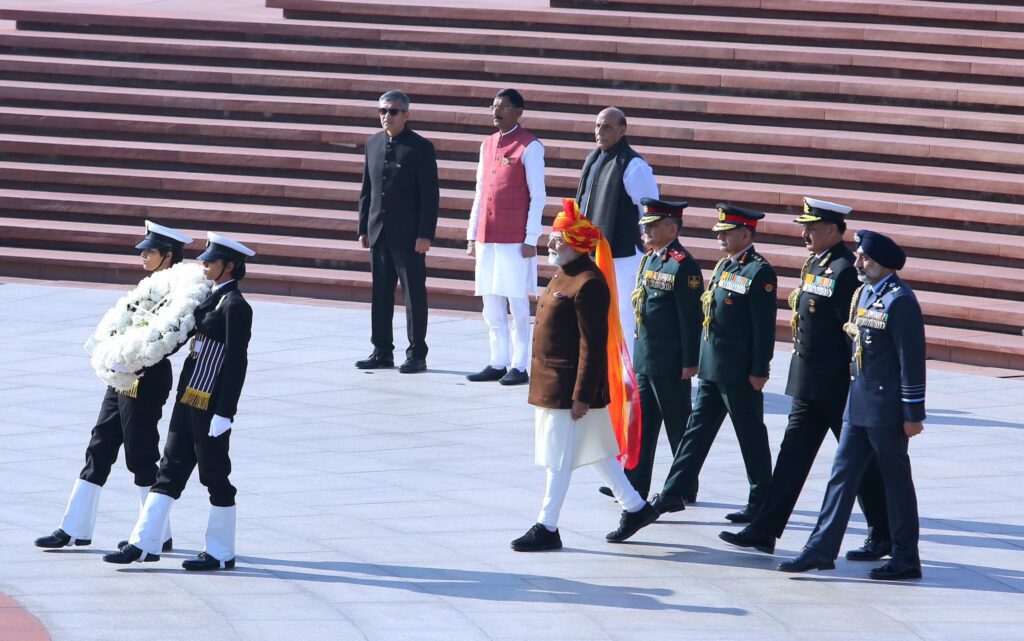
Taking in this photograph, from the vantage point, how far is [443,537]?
8.28 metres

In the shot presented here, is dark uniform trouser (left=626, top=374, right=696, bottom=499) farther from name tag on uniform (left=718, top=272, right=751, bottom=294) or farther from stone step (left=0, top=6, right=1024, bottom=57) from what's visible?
stone step (left=0, top=6, right=1024, bottom=57)

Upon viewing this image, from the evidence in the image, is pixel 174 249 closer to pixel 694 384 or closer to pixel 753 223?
pixel 753 223

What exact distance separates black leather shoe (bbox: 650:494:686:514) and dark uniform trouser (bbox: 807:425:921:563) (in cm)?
106

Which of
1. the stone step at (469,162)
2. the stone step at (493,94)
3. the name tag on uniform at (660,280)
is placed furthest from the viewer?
the stone step at (493,94)

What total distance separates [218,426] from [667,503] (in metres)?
2.53

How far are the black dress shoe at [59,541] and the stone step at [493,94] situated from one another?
9.15 metres

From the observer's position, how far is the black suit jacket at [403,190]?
40.0 ft

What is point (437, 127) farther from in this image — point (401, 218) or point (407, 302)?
point (407, 302)

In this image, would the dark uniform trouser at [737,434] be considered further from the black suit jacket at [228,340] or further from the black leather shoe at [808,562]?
the black suit jacket at [228,340]

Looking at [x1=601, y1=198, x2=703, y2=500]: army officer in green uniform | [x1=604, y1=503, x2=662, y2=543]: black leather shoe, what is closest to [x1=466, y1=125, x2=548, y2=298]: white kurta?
[x1=601, y1=198, x2=703, y2=500]: army officer in green uniform

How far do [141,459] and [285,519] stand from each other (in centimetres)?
98

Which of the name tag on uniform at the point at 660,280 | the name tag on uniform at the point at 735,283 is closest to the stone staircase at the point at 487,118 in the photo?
the name tag on uniform at the point at 660,280

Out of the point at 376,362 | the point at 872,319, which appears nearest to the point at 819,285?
the point at 872,319

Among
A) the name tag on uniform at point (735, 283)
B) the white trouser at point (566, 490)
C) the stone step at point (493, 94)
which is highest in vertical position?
the stone step at point (493, 94)
